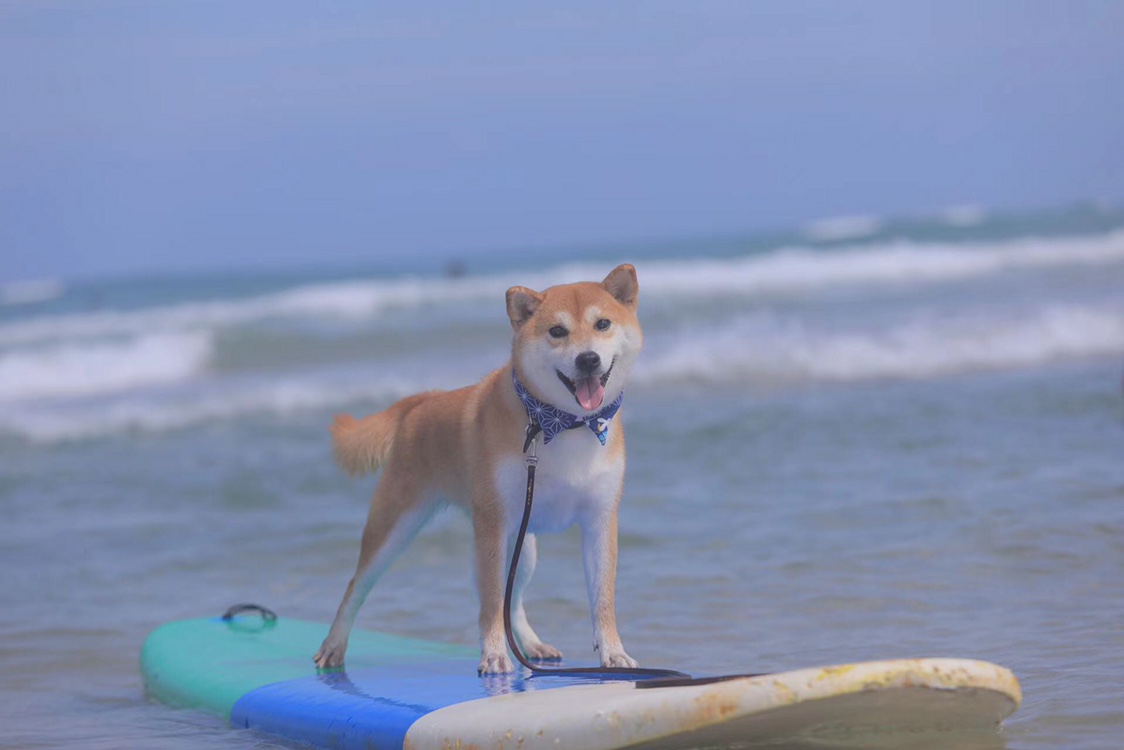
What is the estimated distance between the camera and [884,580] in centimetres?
641

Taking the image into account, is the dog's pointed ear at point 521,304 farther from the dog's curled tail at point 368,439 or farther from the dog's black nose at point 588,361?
the dog's curled tail at point 368,439

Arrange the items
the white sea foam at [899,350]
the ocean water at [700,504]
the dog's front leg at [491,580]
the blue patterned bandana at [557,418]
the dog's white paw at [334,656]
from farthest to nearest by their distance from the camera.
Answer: the white sea foam at [899,350]
the ocean water at [700,504]
the dog's white paw at [334,656]
the dog's front leg at [491,580]
the blue patterned bandana at [557,418]

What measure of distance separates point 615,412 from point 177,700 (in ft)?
7.44

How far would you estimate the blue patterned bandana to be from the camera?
4.23 m

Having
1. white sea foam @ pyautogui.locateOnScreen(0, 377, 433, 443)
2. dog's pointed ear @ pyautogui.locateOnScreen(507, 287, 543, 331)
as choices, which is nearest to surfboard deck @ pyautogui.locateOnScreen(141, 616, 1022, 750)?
dog's pointed ear @ pyautogui.locateOnScreen(507, 287, 543, 331)

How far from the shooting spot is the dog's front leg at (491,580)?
172 inches

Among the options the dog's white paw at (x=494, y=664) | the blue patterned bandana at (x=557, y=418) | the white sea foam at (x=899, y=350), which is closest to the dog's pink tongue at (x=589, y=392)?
the blue patterned bandana at (x=557, y=418)

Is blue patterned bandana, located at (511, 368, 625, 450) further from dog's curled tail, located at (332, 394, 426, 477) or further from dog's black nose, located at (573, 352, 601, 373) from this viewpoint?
dog's curled tail, located at (332, 394, 426, 477)

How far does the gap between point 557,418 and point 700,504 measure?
4333 millimetres

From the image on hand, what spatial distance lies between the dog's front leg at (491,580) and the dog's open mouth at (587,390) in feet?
1.62

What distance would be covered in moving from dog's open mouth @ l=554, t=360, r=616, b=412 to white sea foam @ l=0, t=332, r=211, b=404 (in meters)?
14.8

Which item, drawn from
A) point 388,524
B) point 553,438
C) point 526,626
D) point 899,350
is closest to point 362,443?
point 388,524

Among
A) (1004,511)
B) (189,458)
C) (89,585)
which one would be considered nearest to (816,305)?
(189,458)

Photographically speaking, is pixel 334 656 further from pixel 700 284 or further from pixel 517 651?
pixel 700 284
